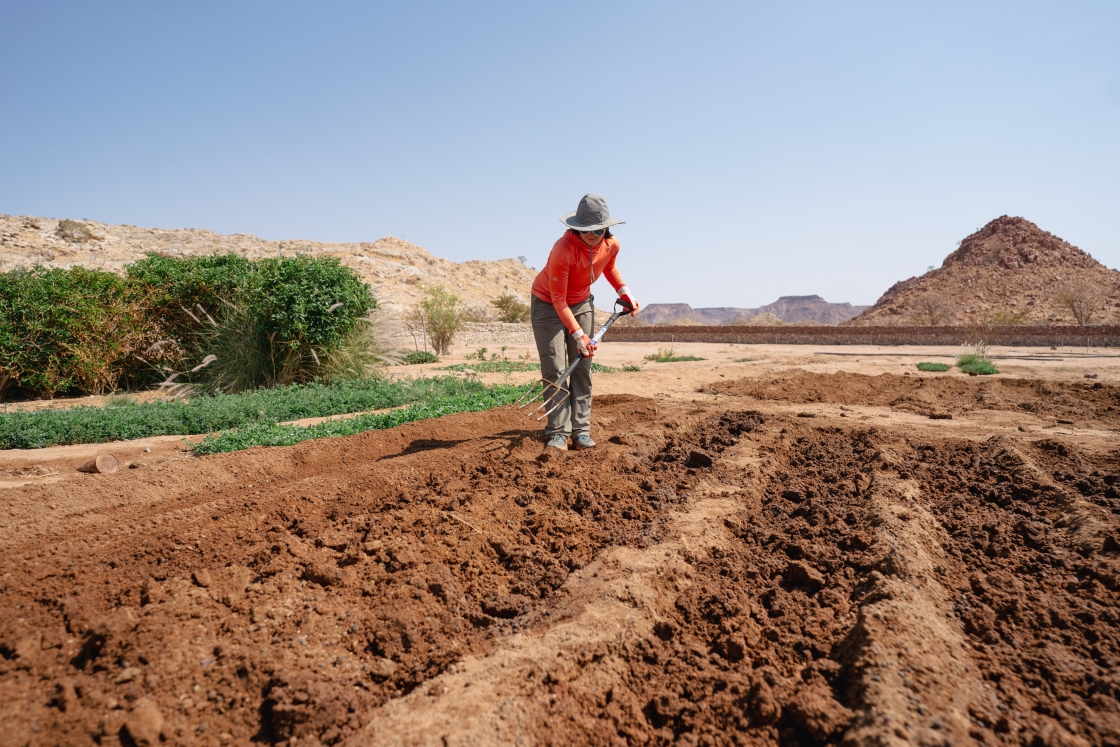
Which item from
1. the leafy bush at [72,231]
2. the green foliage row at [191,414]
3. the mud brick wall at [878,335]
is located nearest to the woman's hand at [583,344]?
the green foliage row at [191,414]

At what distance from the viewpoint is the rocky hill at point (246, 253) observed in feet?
105

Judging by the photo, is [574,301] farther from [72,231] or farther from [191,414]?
[72,231]

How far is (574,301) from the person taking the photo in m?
5.06

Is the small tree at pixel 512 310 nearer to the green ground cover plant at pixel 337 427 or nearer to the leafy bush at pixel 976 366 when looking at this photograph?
the leafy bush at pixel 976 366

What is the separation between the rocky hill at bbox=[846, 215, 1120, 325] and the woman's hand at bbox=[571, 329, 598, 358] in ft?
121

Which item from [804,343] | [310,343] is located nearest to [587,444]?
[310,343]

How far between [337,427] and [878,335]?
24145mm

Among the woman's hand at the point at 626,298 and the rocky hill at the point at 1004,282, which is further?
the rocky hill at the point at 1004,282

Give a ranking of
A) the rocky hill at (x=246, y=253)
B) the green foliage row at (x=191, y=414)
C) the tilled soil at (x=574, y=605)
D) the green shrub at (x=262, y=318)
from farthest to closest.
Answer: the rocky hill at (x=246, y=253), the green shrub at (x=262, y=318), the green foliage row at (x=191, y=414), the tilled soil at (x=574, y=605)

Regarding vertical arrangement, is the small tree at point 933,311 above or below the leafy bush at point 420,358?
above

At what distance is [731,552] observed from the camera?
301cm

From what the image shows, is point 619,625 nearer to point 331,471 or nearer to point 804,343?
point 331,471

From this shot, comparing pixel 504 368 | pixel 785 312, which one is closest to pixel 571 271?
pixel 504 368

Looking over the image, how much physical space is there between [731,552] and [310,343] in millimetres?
8444
